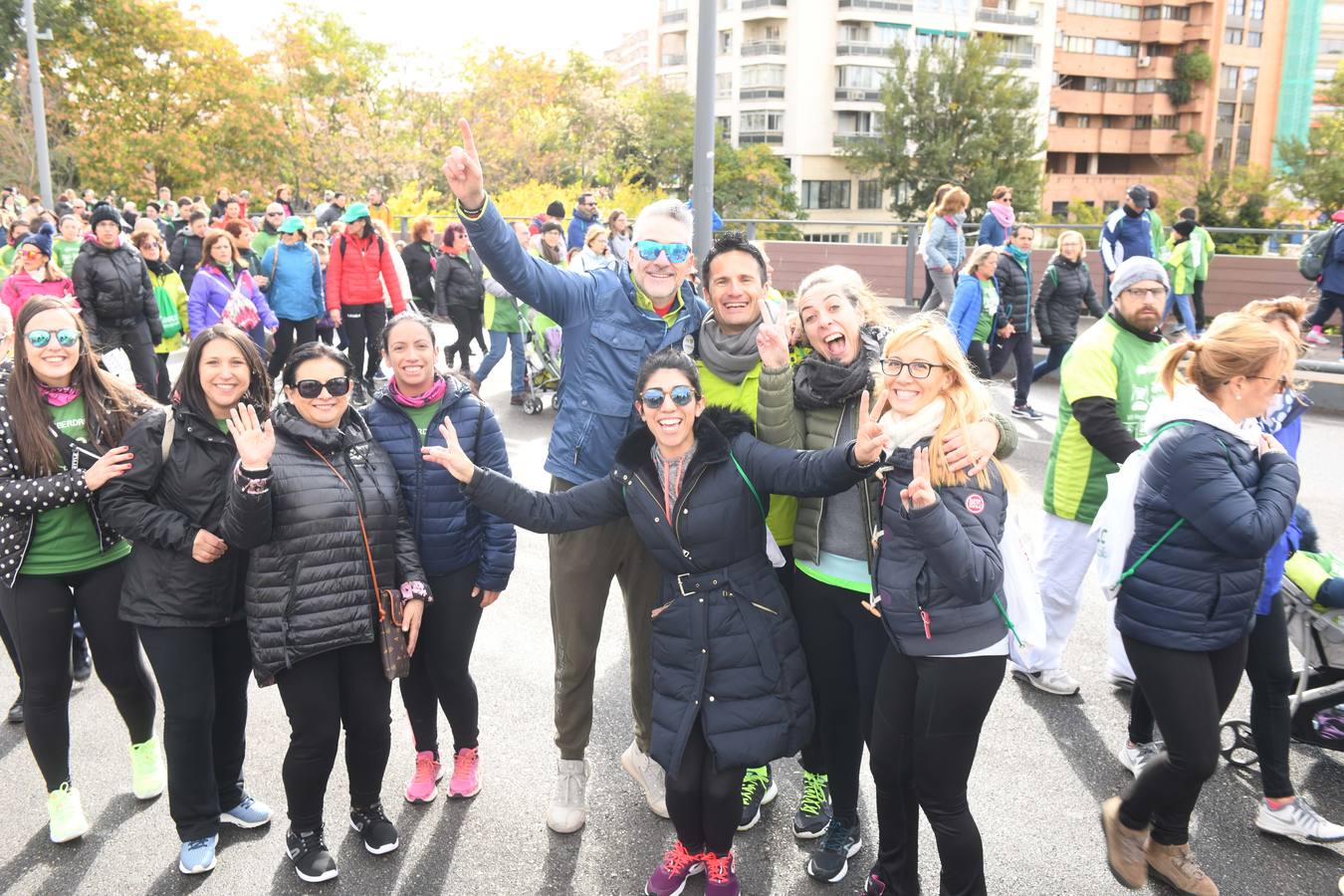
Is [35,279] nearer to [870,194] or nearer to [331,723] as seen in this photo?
[331,723]

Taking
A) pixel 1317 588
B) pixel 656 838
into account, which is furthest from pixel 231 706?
pixel 1317 588

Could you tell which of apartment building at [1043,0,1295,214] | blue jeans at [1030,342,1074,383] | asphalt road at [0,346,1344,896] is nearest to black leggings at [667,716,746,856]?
asphalt road at [0,346,1344,896]

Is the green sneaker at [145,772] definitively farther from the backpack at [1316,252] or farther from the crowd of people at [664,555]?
the backpack at [1316,252]

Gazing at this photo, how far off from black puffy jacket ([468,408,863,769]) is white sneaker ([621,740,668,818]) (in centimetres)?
69

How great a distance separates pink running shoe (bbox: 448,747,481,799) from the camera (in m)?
4.11

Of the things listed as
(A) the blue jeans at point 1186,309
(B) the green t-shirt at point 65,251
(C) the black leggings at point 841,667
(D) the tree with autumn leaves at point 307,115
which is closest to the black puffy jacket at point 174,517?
(C) the black leggings at point 841,667

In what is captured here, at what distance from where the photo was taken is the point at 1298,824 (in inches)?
147

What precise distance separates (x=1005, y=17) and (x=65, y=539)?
69.7 meters

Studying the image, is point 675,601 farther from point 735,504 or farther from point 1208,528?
point 1208,528

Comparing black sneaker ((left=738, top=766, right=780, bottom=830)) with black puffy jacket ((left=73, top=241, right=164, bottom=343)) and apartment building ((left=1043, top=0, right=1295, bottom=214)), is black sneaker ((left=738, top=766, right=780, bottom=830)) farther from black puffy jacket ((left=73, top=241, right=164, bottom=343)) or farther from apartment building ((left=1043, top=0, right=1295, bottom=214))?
apartment building ((left=1043, top=0, right=1295, bottom=214))

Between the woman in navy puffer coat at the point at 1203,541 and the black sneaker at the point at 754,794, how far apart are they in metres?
1.32

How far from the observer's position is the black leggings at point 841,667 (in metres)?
3.45

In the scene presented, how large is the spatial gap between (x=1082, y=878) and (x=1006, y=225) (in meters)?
11.4

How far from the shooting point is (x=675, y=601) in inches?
135
